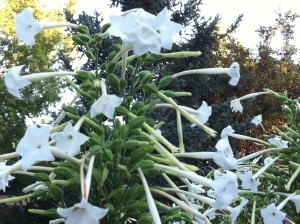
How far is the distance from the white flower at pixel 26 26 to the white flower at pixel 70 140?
1.02 ft

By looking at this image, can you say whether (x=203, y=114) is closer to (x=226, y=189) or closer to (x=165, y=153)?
(x=165, y=153)

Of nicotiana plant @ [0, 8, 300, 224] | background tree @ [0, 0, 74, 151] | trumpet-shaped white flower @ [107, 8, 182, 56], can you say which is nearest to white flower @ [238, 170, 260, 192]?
nicotiana plant @ [0, 8, 300, 224]

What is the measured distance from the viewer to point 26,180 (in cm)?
1023

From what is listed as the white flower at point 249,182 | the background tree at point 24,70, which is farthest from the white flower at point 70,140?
the background tree at point 24,70

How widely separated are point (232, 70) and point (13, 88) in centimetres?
69

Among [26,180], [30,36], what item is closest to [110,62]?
[30,36]

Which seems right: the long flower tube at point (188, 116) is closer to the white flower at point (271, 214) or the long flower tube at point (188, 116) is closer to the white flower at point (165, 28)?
the white flower at point (165, 28)

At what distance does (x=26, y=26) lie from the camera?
144 centimetres

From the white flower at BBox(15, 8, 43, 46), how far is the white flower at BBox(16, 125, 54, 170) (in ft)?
1.10

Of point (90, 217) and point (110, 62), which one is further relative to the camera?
point (110, 62)

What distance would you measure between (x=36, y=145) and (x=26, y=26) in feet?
1.29

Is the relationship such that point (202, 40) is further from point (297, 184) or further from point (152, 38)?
point (152, 38)

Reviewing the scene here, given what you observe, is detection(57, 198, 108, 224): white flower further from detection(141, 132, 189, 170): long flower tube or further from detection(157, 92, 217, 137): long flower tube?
detection(157, 92, 217, 137): long flower tube

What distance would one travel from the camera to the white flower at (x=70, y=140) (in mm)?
1267
